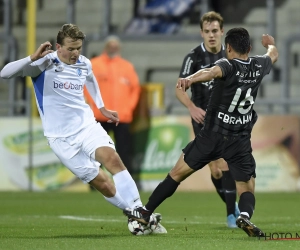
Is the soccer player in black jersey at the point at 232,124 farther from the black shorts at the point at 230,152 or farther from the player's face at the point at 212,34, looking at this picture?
the player's face at the point at 212,34

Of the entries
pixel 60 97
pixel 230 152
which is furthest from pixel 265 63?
pixel 60 97

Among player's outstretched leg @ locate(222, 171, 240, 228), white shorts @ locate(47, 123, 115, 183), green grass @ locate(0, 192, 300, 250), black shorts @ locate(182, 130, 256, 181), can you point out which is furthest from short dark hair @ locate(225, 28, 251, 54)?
player's outstretched leg @ locate(222, 171, 240, 228)

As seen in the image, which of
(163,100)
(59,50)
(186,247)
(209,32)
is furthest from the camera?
(163,100)

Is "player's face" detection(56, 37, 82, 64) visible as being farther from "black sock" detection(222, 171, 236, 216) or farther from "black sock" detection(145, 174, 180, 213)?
"black sock" detection(222, 171, 236, 216)

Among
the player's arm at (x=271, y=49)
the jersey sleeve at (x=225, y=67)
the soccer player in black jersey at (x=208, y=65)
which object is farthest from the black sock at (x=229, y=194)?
the jersey sleeve at (x=225, y=67)

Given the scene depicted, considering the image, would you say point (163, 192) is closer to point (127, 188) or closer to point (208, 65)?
point (127, 188)

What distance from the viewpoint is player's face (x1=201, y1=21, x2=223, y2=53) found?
9.53m

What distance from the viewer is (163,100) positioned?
15852mm

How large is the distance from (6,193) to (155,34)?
6055mm

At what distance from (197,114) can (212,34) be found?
3.31 feet

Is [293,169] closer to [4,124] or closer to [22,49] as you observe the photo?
[4,124]

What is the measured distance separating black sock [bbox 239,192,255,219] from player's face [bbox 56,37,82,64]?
2.06 m

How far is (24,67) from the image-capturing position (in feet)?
26.9

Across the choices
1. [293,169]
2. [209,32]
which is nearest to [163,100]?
[293,169]
